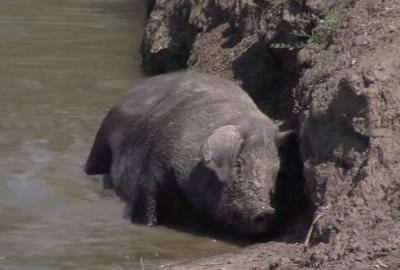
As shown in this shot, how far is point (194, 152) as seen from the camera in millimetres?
9102

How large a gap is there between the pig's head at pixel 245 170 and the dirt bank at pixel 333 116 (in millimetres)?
215

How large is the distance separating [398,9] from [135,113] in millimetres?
2284

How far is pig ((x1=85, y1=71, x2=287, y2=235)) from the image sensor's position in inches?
344

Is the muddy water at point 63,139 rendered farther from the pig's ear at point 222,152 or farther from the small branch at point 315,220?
the small branch at point 315,220

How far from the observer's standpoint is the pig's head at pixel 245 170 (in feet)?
28.4

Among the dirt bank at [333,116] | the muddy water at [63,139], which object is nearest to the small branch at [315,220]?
the dirt bank at [333,116]

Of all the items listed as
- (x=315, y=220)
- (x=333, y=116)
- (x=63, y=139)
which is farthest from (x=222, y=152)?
(x=63, y=139)

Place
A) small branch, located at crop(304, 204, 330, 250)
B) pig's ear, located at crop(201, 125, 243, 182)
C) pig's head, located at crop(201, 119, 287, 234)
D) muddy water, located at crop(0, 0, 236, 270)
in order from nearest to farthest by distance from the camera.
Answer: small branch, located at crop(304, 204, 330, 250)
muddy water, located at crop(0, 0, 236, 270)
pig's head, located at crop(201, 119, 287, 234)
pig's ear, located at crop(201, 125, 243, 182)

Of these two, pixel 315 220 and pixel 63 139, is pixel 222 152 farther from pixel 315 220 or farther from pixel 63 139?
pixel 63 139

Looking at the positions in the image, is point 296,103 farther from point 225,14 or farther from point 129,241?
point 225,14

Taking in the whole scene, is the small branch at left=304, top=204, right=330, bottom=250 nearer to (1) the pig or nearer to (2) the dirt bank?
(2) the dirt bank

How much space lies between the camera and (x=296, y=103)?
919 centimetres

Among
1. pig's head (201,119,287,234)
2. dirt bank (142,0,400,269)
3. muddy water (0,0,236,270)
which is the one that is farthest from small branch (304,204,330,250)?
muddy water (0,0,236,270)

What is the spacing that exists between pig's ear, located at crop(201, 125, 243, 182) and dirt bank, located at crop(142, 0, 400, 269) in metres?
0.45
